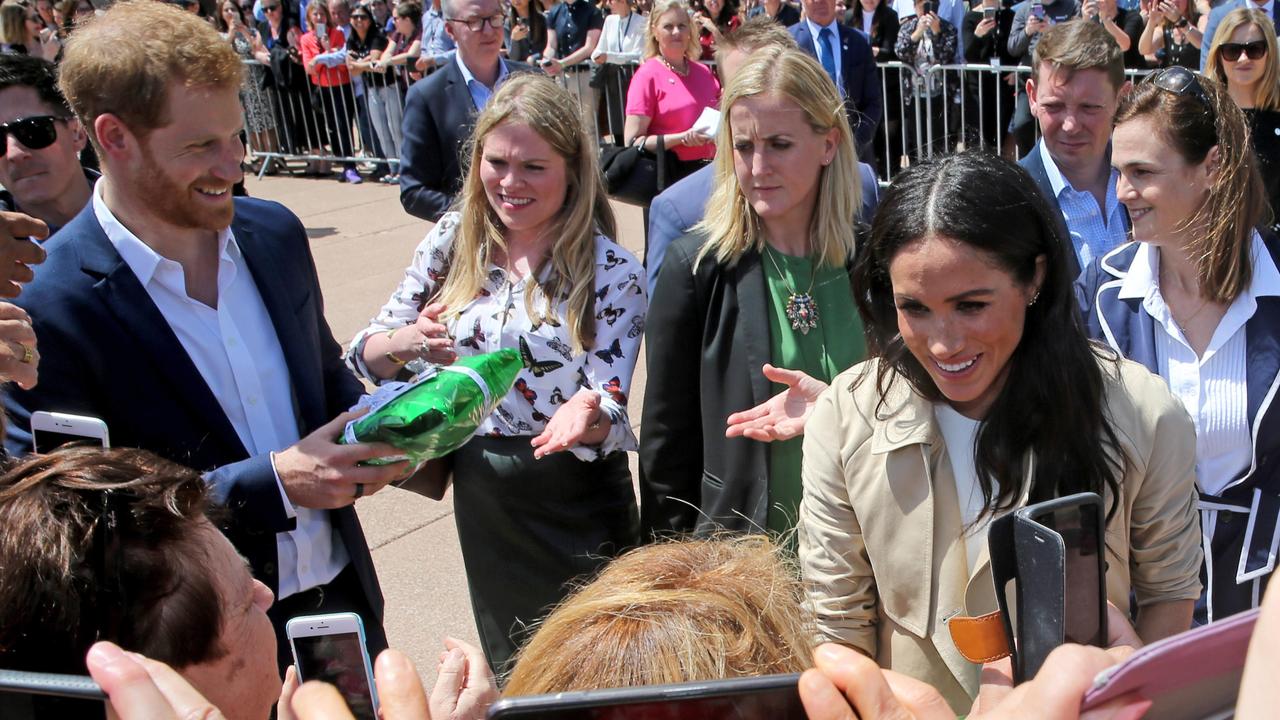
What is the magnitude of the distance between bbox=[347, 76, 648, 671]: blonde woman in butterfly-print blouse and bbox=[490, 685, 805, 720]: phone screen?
1.98 meters

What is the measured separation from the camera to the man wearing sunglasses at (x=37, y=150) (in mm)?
3746

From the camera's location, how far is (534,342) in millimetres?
3074

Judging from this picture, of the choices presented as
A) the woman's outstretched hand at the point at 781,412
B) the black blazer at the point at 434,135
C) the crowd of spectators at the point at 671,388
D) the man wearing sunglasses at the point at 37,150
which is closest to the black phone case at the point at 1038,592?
the crowd of spectators at the point at 671,388

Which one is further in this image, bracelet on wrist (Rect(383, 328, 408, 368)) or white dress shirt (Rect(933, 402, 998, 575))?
bracelet on wrist (Rect(383, 328, 408, 368))

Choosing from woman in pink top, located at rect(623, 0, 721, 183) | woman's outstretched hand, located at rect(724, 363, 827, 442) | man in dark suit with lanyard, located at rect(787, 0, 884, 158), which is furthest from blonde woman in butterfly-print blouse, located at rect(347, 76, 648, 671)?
man in dark suit with lanyard, located at rect(787, 0, 884, 158)

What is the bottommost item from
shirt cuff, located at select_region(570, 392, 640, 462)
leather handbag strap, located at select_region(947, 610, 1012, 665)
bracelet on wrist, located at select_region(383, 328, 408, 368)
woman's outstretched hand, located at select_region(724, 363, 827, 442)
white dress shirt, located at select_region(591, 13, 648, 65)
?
shirt cuff, located at select_region(570, 392, 640, 462)

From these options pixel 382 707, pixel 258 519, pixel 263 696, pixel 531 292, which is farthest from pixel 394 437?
pixel 382 707

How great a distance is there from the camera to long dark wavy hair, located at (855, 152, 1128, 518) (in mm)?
1956

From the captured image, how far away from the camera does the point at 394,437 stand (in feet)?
7.43

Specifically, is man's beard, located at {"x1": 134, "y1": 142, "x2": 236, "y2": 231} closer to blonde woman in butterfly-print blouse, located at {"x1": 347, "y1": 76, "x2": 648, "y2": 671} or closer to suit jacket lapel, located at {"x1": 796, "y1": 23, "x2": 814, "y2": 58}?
blonde woman in butterfly-print blouse, located at {"x1": 347, "y1": 76, "x2": 648, "y2": 671}

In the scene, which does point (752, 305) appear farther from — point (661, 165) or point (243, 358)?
point (661, 165)

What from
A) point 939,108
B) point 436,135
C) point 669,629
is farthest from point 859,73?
point 669,629

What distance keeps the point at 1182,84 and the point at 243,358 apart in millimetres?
2382

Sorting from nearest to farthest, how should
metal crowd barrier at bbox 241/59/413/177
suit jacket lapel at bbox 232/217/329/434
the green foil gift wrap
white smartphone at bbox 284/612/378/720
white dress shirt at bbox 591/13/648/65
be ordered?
white smartphone at bbox 284/612/378/720 < the green foil gift wrap < suit jacket lapel at bbox 232/217/329/434 < white dress shirt at bbox 591/13/648/65 < metal crowd barrier at bbox 241/59/413/177
